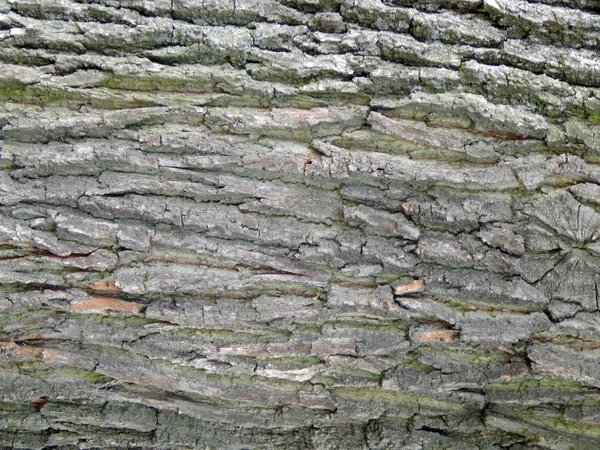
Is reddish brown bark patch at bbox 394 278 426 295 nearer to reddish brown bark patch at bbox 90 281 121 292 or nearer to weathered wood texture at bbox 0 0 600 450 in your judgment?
weathered wood texture at bbox 0 0 600 450

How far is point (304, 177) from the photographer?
2.73m

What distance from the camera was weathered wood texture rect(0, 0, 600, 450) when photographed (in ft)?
8.82

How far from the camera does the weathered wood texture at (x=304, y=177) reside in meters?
2.69

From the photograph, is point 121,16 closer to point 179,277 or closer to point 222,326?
point 179,277

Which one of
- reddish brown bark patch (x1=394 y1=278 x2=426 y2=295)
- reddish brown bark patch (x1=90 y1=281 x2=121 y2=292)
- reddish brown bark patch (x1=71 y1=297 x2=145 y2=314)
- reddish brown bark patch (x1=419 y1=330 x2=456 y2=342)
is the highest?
reddish brown bark patch (x1=394 y1=278 x2=426 y2=295)

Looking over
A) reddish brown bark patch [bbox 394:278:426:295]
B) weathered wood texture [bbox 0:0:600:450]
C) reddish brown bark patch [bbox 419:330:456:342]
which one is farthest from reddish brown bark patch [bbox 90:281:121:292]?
reddish brown bark patch [bbox 419:330:456:342]

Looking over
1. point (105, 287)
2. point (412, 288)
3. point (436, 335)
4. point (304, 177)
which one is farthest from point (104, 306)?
point (436, 335)

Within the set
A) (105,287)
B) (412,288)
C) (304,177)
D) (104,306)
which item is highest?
(304,177)

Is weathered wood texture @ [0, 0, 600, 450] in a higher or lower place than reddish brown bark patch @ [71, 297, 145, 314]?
higher

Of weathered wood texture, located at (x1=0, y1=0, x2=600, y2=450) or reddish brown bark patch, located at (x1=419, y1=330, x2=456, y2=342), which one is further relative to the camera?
reddish brown bark patch, located at (x1=419, y1=330, x2=456, y2=342)

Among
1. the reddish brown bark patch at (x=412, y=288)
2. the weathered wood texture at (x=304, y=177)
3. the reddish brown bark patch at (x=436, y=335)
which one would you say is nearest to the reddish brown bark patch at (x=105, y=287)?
the weathered wood texture at (x=304, y=177)

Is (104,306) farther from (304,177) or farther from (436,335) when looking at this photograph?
(436,335)

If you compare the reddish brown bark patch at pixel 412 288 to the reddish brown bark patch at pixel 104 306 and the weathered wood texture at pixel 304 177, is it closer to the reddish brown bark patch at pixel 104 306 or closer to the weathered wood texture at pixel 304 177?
the weathered wood texture at pixel 304 177

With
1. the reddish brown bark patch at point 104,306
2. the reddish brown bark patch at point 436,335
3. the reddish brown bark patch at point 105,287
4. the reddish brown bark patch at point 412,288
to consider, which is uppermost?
the reddish brown bark patch at point 412,288
